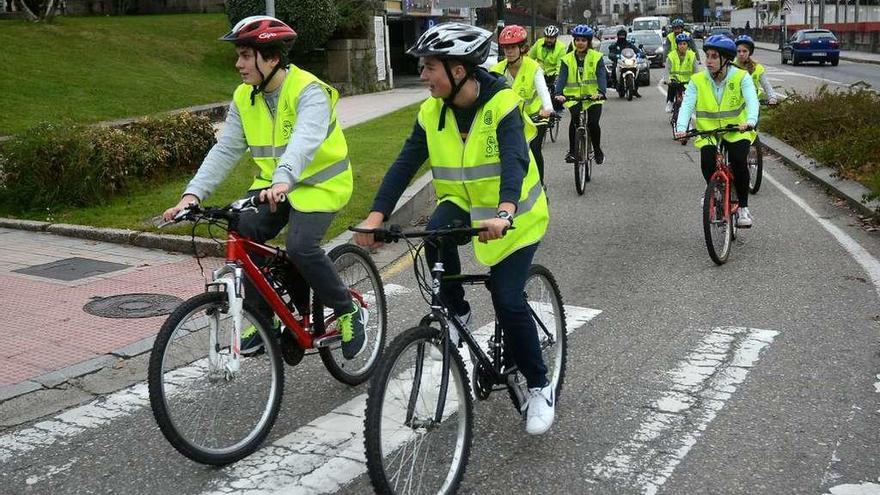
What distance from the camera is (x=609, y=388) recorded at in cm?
546

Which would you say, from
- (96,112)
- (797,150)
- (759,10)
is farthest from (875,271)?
(759,10)

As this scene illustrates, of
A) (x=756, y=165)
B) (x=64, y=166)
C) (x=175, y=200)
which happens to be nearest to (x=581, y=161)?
(x=756, y=165)

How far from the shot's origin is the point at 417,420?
3.86m

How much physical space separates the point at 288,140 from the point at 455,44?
1249 millimetres

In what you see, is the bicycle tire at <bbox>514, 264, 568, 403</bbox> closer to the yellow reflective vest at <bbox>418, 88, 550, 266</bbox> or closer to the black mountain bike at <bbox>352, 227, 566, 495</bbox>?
the yellow reflective vest at <bbox>418, 88, 550, 266</bbox>

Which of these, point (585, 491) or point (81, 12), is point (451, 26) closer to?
point (585, 491)

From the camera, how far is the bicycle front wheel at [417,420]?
3.63 m

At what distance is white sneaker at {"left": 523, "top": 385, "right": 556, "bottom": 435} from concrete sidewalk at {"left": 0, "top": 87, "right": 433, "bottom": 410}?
97.9 inches

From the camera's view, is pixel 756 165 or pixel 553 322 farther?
pixel 756 165

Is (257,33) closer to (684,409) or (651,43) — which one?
(684,409)

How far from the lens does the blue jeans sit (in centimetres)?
436

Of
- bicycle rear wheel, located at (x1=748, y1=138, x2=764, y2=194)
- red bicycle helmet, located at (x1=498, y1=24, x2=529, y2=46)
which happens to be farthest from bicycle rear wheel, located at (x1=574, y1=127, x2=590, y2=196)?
red bicycle helmet, located at (x1=498, y1=24, x2=529, y2=46)

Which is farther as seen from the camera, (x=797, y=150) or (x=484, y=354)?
(x=797, y=150)

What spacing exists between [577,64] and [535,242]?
9008mm
